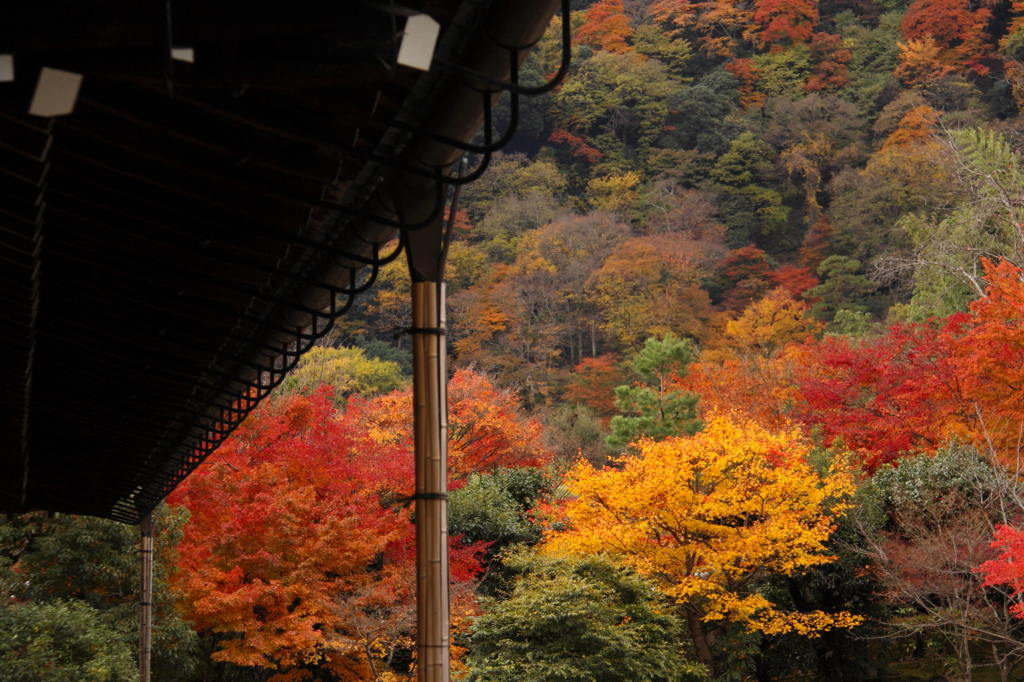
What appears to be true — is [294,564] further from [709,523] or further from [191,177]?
[191,177]

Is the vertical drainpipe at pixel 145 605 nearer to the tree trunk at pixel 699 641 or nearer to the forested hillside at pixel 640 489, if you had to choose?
the forested hillside at pixel 640 489

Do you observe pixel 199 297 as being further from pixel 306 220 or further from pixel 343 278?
pixel 306 220

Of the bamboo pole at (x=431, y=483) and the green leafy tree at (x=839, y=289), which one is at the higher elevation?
the green leafy tree at (x=839, y=289)

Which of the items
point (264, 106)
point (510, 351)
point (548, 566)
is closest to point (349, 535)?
point (548, 566)

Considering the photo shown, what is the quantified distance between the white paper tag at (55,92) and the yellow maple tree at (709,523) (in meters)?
13.2

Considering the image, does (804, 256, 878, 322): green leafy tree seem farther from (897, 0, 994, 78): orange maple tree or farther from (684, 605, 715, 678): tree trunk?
(684, 605, 715, 678): tree trunk

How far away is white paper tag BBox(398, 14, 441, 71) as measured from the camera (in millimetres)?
1453

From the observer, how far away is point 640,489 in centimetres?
1411

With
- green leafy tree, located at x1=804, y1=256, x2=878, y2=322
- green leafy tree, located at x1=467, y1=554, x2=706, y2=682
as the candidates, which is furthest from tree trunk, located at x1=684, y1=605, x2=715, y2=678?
green leafy tree, located at x1=804, y1=256, x2=878, y2=322

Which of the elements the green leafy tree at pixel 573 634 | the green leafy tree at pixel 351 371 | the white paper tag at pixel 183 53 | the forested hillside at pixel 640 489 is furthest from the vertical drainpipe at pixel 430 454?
the green leafy tree at pixel 351 371

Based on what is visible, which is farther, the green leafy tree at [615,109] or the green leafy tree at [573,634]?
the green leafy tree at [615,109]

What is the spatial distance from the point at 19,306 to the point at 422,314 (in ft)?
4.57

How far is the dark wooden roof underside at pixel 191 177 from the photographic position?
1.44 meters

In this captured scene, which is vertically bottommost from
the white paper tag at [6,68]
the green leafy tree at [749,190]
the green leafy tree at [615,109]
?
the white paper tag at [6,68]
